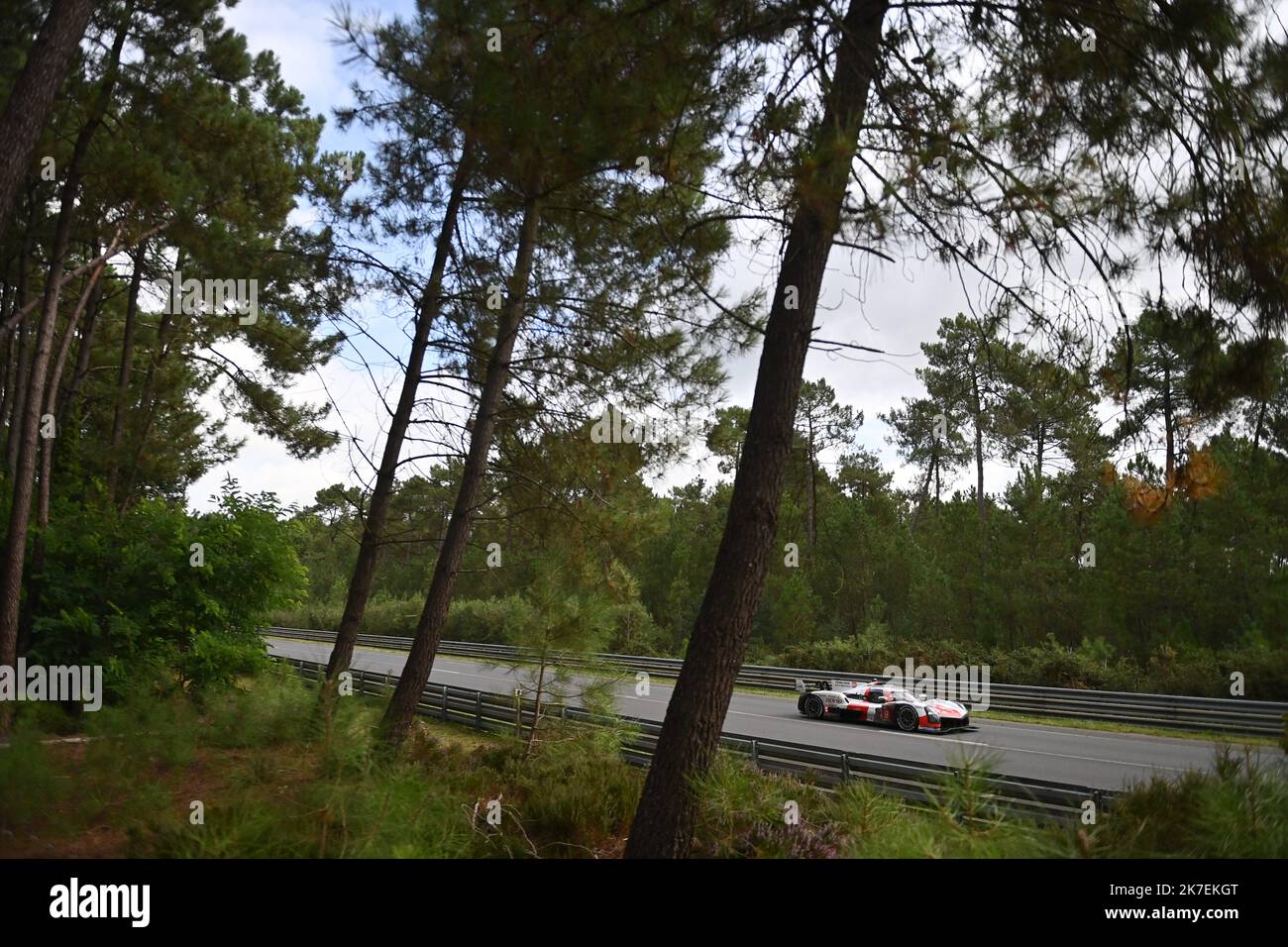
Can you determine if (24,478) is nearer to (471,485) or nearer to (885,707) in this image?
(471,485)

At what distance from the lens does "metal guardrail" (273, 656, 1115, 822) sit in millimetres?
5410

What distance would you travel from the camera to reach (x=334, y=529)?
12.5 meters

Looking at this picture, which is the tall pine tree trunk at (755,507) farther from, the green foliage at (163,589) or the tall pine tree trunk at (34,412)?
→ the green foliage at (163,589)

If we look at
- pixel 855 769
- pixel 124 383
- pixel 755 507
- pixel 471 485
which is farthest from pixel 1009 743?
pixel 124 383

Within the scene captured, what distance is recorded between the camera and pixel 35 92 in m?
6.43

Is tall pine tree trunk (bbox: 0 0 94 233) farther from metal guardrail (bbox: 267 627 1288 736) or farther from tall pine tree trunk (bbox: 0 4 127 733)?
metal guardrail (bbox: 267 627 1288 736)

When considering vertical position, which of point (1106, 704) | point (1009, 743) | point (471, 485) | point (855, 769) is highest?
point (471, 485)

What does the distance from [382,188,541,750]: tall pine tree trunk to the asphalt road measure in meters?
1.82

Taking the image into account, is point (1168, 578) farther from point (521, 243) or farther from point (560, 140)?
point (560, 140)

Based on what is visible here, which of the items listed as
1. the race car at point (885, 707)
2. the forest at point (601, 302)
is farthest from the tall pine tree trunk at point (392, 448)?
the race car at point (885, 707)

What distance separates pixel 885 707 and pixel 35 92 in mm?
15883

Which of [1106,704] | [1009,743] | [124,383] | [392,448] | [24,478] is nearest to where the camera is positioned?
[24,478]
